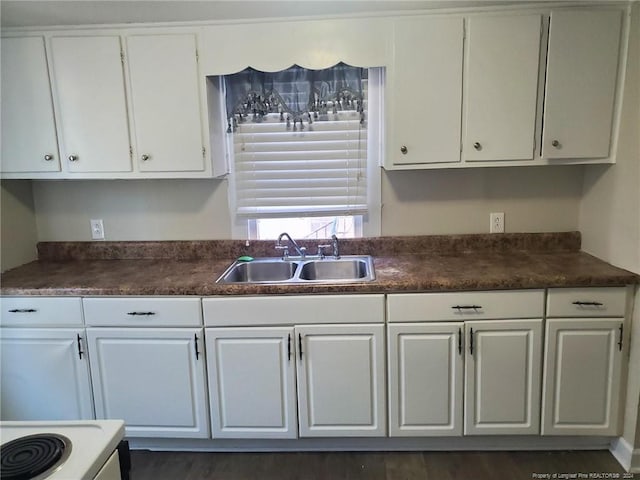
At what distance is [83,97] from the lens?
7.84ft

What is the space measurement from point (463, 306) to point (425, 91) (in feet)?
3.39

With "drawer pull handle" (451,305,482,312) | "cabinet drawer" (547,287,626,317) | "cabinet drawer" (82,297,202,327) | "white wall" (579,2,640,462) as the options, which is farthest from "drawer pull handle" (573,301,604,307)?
"cabinet drawer" (82,297,202,327)

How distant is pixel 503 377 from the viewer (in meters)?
2.25

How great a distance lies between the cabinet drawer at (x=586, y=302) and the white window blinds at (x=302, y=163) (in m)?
1.09

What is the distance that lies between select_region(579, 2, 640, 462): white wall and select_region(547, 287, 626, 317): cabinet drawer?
0.09m

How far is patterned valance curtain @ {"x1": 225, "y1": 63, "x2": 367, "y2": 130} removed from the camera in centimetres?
257

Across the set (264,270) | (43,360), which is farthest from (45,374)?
(264,270)

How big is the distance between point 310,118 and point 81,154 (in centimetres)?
121

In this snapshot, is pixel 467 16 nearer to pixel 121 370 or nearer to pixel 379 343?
pixel 379 343

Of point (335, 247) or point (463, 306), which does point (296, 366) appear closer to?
point (335, 247)

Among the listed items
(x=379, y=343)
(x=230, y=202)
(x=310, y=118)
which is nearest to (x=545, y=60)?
(x=310, y=118)

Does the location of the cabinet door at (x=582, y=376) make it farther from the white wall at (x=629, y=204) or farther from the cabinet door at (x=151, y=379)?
the cabinet door at (x=151, y=379)

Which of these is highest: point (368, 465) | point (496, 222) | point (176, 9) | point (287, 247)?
point (176, 9)

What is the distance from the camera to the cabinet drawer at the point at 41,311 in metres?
2.28
